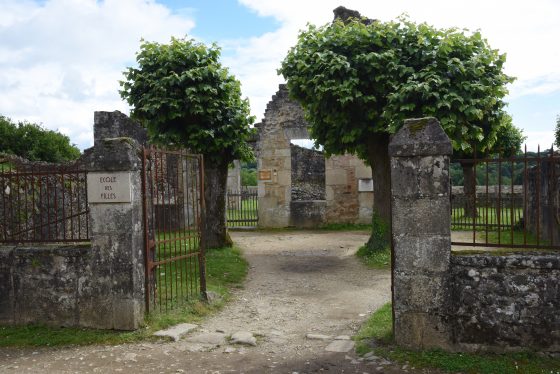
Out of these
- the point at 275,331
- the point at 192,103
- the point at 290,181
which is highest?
the point at 192,103

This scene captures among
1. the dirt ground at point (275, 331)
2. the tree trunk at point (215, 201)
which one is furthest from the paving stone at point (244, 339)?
the tree trunk at point (215, 201)

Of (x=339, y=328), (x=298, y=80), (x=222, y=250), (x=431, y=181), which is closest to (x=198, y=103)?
(x=298, y=80)

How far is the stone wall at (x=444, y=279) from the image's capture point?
482 centimetres

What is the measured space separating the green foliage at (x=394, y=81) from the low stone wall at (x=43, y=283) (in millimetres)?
5516

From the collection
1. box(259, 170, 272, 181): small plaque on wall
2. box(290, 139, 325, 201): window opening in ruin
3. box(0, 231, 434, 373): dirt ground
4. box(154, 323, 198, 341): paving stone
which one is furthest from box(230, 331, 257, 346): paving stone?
box(290, 139, 325, 201): window opening in ruin

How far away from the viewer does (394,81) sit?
9.57 m

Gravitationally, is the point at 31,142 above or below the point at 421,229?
above

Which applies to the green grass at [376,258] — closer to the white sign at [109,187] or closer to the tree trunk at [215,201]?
the tree trunk at [215,201]

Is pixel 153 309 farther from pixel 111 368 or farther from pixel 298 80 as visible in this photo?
pixel 298 80

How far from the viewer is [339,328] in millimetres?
6473

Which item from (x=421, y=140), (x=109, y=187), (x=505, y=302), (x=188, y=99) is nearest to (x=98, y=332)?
(x=109, y=187)

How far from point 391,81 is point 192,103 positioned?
411 cm

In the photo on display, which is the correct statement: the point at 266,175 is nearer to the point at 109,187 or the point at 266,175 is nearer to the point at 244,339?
the point at 109,187

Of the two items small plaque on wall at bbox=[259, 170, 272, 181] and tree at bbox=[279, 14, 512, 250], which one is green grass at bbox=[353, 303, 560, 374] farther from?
small plaque on wall at bbox=[259, 170, 272, 181]
